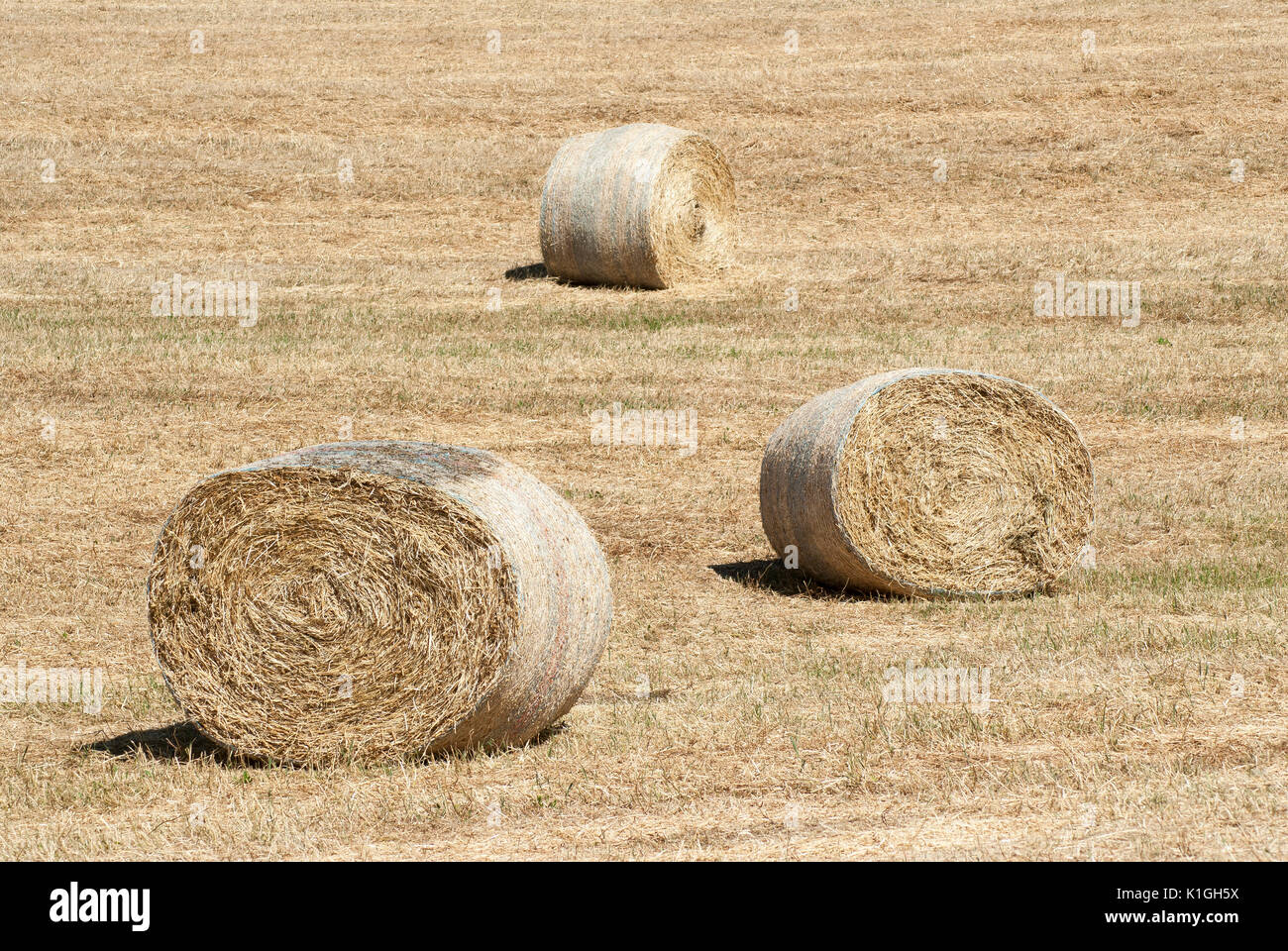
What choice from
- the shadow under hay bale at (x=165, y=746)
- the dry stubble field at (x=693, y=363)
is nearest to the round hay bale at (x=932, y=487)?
the dry stubble field at (x=693, y=363)

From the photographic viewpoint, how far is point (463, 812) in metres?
6.84

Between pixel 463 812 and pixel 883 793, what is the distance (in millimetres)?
1695

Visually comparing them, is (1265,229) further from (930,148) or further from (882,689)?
(882,689)

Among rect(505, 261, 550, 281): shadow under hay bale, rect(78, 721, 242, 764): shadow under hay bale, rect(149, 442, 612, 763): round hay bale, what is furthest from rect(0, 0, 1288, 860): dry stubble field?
rect(505, 261, 550, 281): shadow under hay bale

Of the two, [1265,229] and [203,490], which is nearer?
[203,490]

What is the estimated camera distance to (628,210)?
20.8 meters

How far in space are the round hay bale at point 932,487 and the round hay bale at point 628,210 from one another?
382 inches

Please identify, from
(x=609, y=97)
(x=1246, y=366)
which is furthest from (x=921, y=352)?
(x=609, y=97)

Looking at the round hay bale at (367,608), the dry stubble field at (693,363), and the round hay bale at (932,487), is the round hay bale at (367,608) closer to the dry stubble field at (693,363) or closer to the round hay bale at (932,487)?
the dry stubble field at (693,363)

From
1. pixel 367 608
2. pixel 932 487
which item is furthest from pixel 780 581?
pixel 367 608

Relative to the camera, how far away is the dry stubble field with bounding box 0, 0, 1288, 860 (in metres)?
7.00

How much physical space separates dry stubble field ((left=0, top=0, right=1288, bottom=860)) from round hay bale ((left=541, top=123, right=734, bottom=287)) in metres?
0.51

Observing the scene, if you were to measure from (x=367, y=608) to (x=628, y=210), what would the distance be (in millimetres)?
13795

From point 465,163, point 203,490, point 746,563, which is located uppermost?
point 465,163
